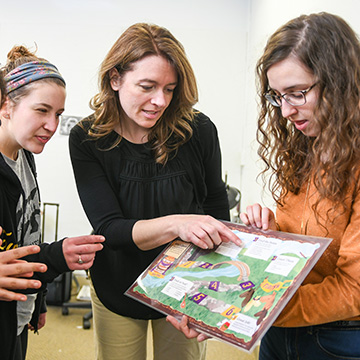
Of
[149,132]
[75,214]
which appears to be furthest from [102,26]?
[149,132]

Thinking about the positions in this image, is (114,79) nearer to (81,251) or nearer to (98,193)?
(98,193)

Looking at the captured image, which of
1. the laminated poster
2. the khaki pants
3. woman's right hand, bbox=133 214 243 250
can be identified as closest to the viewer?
the laminated poster

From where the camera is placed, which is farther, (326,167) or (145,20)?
(145,20)

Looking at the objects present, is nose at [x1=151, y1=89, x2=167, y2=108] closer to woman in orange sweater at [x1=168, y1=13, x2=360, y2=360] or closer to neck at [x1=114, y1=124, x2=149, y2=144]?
neck at [x1=114, y1=124, x2=149, y2=144]

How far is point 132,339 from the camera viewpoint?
1.38 metres

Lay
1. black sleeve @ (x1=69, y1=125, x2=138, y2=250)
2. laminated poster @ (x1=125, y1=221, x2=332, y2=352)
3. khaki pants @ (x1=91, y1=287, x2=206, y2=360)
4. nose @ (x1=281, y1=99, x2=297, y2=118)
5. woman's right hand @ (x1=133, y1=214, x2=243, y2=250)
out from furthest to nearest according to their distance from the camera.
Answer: khaki pants @ (x1=91, y1=287, x2=206, y2=360) → black sleeve @ (x1=69, y1=125, x2=138, y2=250) → woman's right hand @ (x1=133, y1=214, x2=243, y2=250) → nose @ (x1=281, y1=99, x2=297, y2=118) → laminated poster @ (x1=125, y1=221, x2=332, y2=352)

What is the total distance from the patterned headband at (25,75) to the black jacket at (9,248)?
24cm

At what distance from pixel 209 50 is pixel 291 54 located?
2.89 m

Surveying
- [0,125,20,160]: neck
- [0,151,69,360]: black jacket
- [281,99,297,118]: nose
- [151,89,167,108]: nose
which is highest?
[281,99,297,118]: nose

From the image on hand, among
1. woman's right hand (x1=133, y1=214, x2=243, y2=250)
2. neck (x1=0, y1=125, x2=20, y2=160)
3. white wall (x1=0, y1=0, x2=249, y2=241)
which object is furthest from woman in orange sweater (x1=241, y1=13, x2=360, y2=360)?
white wall (x1=0, y1=0, x2=249, y2=241)

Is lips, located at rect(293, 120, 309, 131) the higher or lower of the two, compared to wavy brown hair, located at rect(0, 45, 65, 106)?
lower

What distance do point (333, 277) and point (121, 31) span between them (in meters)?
3.25

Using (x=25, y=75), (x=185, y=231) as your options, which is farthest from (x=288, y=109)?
(x=25, y=75)

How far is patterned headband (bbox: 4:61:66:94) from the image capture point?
126 cm
